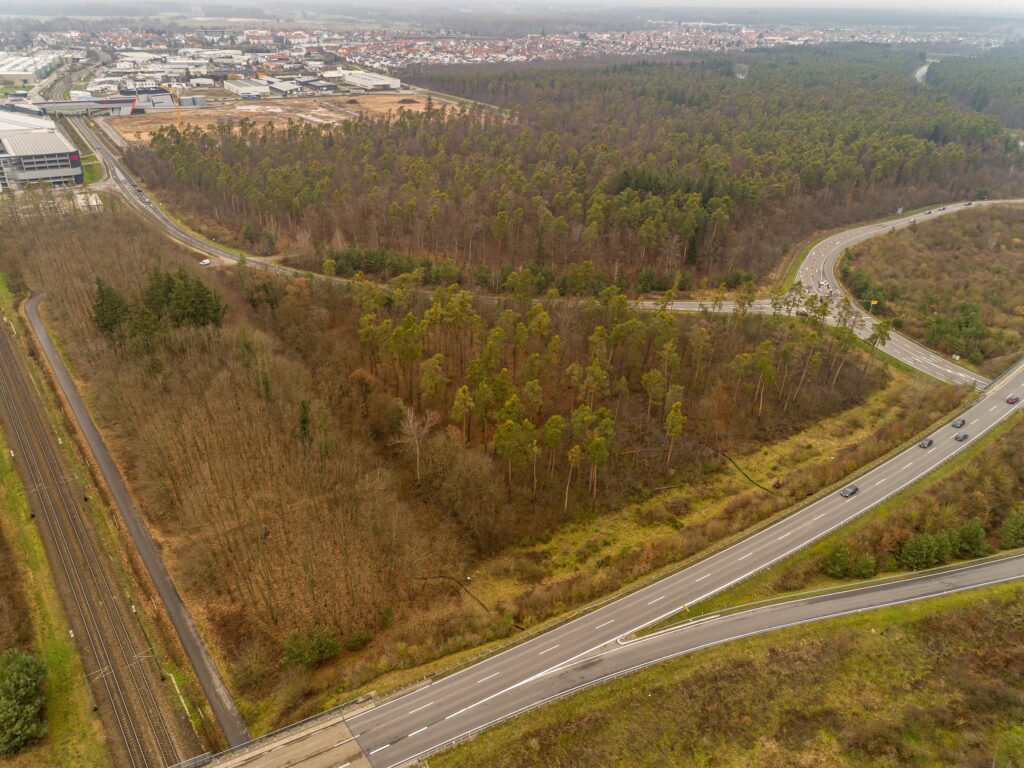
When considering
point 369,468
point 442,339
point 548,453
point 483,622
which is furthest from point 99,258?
point 483,622

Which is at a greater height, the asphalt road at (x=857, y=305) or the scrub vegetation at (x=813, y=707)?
the asphalt road at (x=857, y=305)

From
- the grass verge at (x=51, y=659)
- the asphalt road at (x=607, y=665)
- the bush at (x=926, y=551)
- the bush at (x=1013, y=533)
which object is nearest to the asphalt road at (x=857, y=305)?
the bush at (x=1013, y=533)

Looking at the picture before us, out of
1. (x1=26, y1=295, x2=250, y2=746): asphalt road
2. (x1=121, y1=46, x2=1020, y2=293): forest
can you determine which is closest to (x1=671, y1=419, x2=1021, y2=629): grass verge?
(x1=26, y1=295, x2=250, y2=746): asphalt road

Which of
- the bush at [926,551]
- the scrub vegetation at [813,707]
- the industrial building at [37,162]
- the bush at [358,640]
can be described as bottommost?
the bush at [358,640]

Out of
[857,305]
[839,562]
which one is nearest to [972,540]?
[839,562]

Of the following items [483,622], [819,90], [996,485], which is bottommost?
[483,622]

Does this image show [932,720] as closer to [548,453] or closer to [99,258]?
[548,453]

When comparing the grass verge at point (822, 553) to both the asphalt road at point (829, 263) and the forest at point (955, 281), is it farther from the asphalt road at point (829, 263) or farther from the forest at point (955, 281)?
the forest at point (955, 281)
